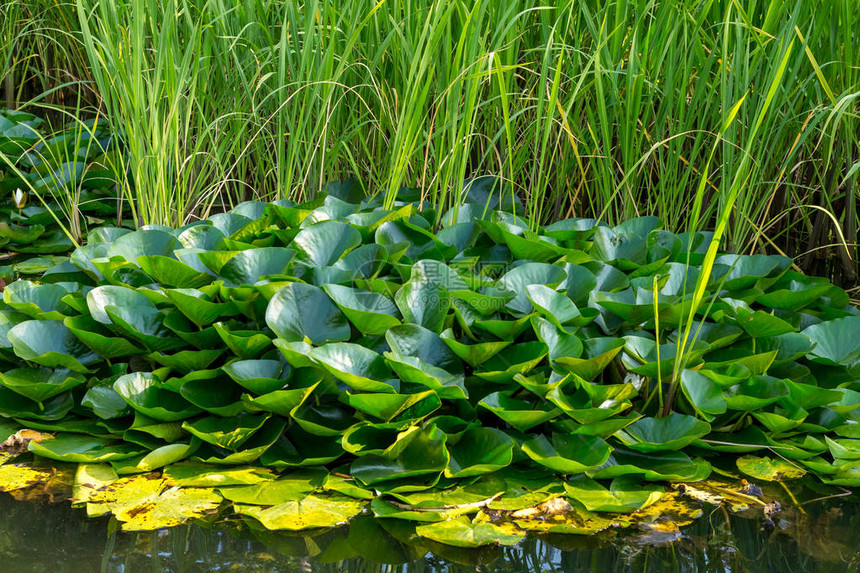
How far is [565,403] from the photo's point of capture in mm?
1312

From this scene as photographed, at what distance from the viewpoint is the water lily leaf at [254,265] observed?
5.11ft

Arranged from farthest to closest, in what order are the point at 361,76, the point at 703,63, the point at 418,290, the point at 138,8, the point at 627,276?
the point at 361,76 → the point at 703,63 → the point at 138,8 → the point at 627,276 → the point at 418,290

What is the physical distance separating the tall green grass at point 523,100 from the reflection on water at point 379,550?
0.81 metres

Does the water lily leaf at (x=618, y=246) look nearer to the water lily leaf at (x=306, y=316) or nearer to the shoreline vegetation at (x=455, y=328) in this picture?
the shoreline vegetation at (x=455, y=328)

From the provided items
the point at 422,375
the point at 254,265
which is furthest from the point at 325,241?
the point at 422,375

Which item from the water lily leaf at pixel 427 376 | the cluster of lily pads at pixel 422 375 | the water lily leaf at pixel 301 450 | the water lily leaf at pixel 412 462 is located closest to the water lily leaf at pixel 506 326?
the cluster of lily pads at pixel 422 375

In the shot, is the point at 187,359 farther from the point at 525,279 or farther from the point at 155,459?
the point at 525,279

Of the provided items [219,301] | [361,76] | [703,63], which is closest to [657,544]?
[219,301]

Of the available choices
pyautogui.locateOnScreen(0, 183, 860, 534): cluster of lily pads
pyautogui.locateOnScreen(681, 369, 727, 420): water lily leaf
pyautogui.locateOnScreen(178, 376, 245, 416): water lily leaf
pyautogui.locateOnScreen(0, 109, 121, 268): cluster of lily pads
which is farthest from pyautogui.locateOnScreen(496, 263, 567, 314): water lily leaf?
pyautogui.locateOnScreen(0, 109, 121, 268): cluster of lily pads

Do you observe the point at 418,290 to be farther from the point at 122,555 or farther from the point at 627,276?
the point at 122,555

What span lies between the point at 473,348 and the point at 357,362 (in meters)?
0.21

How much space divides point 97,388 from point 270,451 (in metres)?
0.35

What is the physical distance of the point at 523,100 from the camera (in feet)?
7.06

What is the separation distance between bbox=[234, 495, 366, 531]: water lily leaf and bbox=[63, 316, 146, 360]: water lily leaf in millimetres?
442
